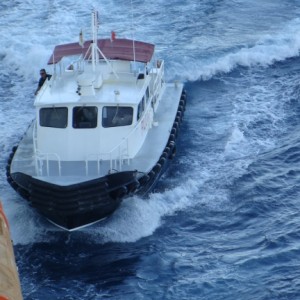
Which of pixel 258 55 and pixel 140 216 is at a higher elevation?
pixel 258 55

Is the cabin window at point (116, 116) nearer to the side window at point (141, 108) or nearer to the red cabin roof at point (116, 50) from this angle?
the side window at point (141, 108)

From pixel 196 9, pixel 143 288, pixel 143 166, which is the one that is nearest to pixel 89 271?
pixel 143 288

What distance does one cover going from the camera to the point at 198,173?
23.8 meters

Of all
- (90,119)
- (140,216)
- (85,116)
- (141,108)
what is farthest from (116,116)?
(140,216)

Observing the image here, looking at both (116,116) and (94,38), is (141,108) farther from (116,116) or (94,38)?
(94,38)

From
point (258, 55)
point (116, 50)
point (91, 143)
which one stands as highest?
point (116, 50)

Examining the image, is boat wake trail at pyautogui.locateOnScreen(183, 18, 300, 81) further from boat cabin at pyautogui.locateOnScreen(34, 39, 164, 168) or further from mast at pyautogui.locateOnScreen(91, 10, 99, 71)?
boat cabin at pyautogui.locateOnScreen(34, 39, 164, 168)

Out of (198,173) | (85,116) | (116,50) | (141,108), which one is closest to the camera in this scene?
(85,116)

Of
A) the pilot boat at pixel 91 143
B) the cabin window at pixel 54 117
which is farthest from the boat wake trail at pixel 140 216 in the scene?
the cabin window at pixel 54 117

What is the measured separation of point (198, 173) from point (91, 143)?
11.6 ft

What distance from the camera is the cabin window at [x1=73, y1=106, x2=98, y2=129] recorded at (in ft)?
70.8

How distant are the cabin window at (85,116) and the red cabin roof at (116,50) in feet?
9.86

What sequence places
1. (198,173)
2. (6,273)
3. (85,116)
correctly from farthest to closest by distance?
(198,173)
(85,116)
(6,273)

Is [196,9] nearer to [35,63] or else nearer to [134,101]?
Result: [35,63]
